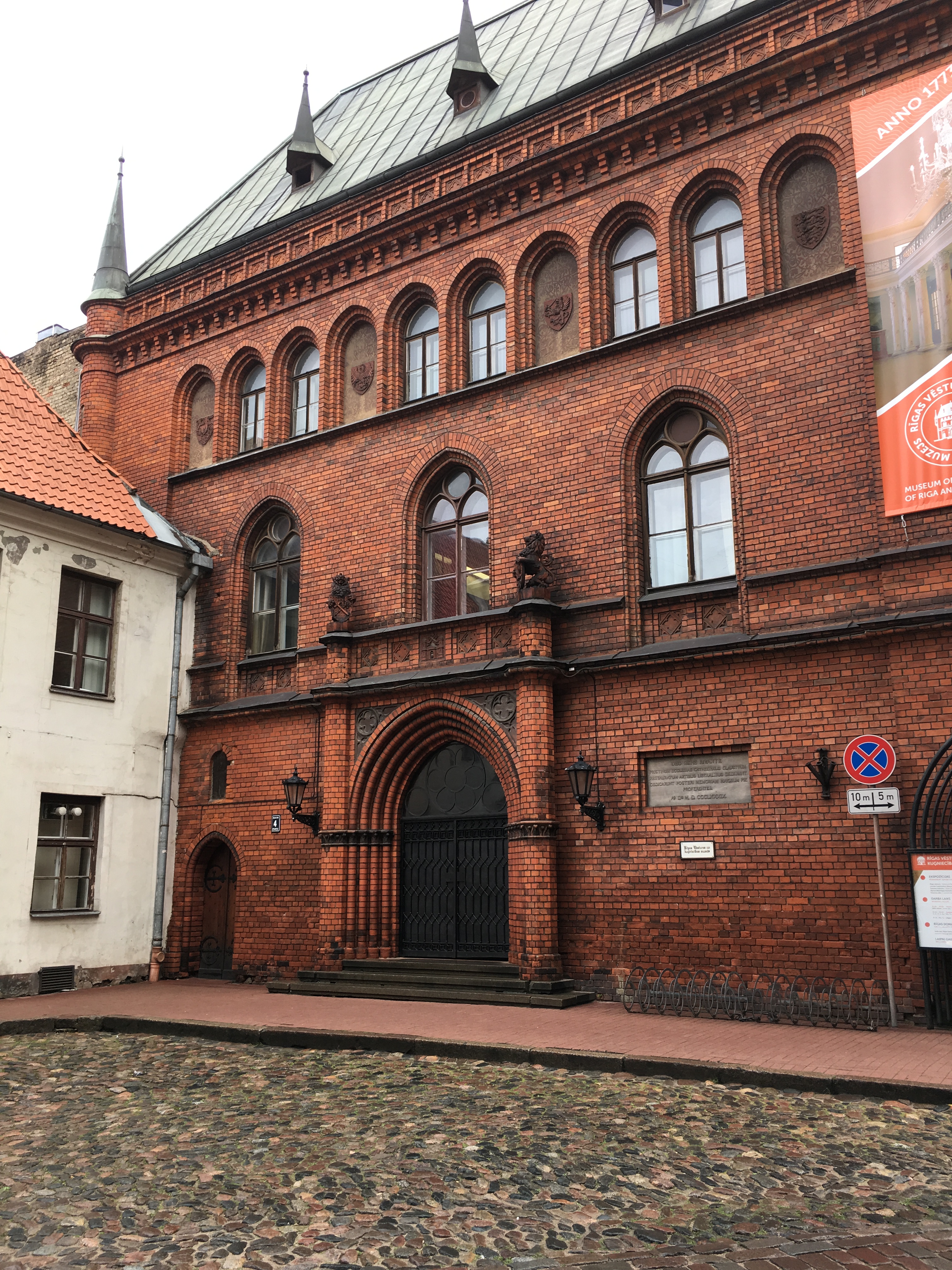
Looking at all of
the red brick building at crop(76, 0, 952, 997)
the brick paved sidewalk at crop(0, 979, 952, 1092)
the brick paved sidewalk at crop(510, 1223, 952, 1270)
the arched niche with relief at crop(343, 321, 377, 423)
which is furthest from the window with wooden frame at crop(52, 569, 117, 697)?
the brick paved sidewalk at crop(510, 1223, 952, 1270)

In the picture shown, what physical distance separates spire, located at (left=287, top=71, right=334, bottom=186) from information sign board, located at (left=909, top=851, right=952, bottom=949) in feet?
54.5

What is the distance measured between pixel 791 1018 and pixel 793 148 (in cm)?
1013

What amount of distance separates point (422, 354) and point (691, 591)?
6.27 m

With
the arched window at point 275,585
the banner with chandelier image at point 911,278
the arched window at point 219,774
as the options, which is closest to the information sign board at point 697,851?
the banner with chandelier image at point 911,278

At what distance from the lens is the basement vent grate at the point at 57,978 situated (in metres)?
14.9

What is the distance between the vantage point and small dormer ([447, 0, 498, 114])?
18.0m

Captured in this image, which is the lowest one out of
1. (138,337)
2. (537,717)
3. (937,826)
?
(937,826)

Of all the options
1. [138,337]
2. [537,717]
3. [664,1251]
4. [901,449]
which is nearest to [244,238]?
[138,337]

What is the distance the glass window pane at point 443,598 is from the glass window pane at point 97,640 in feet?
17.3

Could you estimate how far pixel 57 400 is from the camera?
2505 cm

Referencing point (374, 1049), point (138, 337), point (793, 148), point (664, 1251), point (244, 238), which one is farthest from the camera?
point (138, 337)

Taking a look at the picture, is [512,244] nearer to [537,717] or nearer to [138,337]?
[537,717]

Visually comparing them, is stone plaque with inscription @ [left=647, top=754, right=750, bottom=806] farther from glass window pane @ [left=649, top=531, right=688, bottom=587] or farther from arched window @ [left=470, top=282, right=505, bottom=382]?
arched window @ [left=470, top=282, right=505, bottom=382]

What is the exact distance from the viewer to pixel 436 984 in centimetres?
1353
